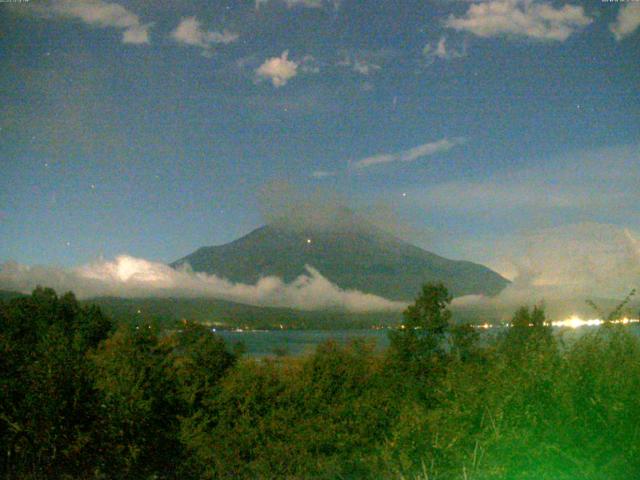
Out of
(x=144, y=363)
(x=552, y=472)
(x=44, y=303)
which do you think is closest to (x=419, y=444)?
(x=552, y=472)

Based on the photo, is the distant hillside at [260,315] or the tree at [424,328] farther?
the distant hillside at [260,315]

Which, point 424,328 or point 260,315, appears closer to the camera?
point 424,328

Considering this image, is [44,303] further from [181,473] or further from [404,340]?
[181,473]

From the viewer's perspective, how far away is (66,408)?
11773 mm

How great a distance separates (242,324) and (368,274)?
94330mm

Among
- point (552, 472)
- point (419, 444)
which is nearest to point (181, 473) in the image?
point (419, 444)

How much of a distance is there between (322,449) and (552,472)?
30.2 feet

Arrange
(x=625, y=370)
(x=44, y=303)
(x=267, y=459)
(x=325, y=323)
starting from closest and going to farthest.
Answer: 1. (x=625, y=370)
2. (x=267, y=459)
3. (x=44, y=303)
4. (x=325, y=323)

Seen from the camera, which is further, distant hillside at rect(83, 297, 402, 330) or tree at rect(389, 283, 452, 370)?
distant hillside at rect(83, 297, 402, 330)

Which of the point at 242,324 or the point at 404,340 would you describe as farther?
the point at 242,324

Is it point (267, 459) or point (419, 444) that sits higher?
point (419, 444)

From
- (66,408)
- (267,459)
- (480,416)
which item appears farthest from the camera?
(267,459)

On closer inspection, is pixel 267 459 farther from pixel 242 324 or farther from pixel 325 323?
pixel 325 323

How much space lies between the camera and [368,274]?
199 meters
